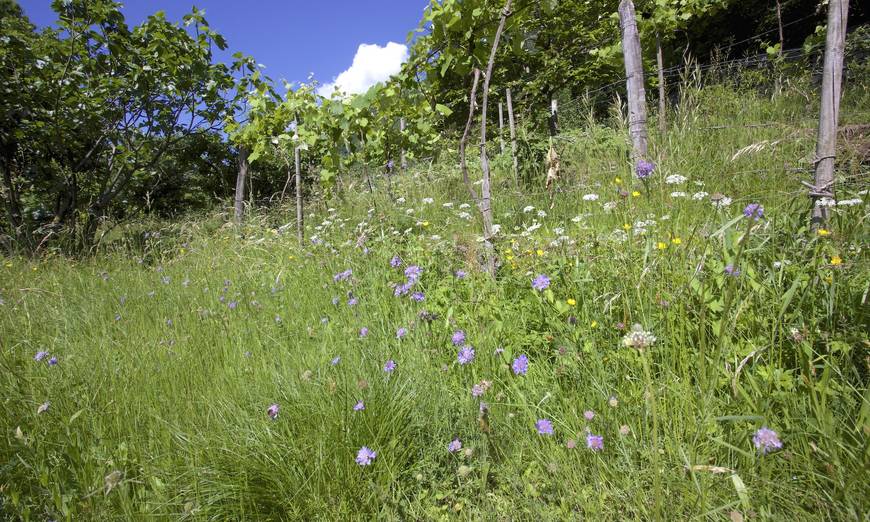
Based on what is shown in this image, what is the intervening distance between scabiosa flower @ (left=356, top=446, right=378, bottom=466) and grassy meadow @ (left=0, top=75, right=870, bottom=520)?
18 mm

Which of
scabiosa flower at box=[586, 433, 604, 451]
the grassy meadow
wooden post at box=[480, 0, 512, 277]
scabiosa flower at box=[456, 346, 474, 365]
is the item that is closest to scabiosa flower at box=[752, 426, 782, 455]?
the grassy meadow

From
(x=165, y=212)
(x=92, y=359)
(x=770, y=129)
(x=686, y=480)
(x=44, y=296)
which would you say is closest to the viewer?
(x=686, y=480)

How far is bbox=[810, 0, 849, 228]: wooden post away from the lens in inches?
69.1

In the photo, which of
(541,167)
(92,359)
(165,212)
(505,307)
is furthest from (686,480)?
(165,212)

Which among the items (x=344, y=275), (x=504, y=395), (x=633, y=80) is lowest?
(x=504, y=395)

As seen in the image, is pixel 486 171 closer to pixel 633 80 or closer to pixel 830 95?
pixel 830 95

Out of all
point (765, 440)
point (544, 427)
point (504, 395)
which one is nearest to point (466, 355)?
point (504, 395)

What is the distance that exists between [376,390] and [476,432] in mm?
347

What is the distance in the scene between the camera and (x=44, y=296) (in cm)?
304

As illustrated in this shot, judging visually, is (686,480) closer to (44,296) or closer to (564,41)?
(44,296)

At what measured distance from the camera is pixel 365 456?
1.13 metres

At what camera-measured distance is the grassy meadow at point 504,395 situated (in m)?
0.98

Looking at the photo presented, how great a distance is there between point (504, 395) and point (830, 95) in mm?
2049

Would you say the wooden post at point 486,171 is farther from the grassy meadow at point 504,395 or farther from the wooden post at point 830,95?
the wooden post at point 830,95
